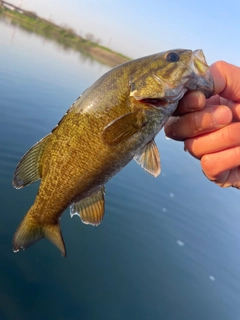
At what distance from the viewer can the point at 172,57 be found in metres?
2.00

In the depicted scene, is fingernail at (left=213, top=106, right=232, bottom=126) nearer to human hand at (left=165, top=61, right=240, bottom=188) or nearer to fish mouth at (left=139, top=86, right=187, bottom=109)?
human hand at (left=165, top=61, right=240, bottom=188)

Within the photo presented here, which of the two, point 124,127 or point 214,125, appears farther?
point 214,125

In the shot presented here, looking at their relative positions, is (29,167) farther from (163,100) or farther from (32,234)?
(163,100)

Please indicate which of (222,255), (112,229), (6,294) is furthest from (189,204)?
(6,294)

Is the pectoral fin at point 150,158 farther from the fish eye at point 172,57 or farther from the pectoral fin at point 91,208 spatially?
the fish eye at point 172,57

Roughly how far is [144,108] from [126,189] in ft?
17.2

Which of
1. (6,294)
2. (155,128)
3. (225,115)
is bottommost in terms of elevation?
(6,294)

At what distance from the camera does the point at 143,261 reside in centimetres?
515

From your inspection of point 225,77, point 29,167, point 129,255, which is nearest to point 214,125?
point 225,77

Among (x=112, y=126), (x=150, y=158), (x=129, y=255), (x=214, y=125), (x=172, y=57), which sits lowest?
(x=129, y=255)

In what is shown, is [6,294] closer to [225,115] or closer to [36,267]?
[36,267]

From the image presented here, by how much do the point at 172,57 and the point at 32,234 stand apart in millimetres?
1460

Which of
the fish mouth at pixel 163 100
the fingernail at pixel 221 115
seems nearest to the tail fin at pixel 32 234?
the fish mouth at pixel 163 100

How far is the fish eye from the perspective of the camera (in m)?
1.99
